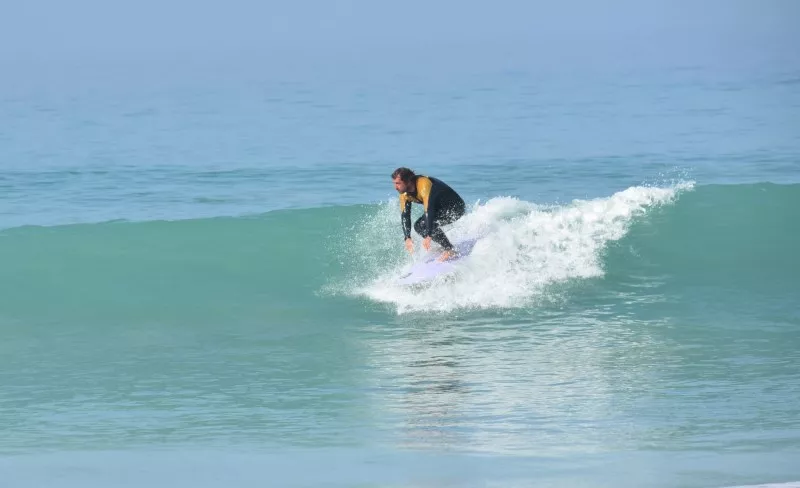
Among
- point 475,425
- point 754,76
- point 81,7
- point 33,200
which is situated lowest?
point 475,425

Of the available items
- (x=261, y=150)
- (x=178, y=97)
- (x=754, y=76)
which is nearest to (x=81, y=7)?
(x=178, y=97)

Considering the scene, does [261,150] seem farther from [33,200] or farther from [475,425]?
[475,425]

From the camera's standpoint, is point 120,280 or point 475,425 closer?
point 475,425

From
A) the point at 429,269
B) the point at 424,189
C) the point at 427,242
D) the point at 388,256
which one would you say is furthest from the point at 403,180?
the point at 388,256

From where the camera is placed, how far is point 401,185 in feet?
42.3

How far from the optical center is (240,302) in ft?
46.3

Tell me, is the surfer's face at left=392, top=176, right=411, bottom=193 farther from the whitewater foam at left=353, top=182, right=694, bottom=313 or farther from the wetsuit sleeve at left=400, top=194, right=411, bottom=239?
the whitewater foam at left=353, top=182, right=694, bottom=313

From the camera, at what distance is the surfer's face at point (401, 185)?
505 inches

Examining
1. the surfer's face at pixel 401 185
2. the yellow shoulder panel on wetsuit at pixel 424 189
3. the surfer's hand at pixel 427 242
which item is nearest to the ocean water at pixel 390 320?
the surfer's hand at pixel 427 242

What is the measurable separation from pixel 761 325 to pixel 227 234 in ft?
25.3

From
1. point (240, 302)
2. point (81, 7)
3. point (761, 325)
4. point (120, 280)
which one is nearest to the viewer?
point (761, 325)

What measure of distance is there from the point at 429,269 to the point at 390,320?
84 cm

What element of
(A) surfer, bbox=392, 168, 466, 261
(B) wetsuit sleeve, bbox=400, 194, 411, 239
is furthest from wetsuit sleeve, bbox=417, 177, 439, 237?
(B) wetsuit sleeve, bbox=400, 194, 411, 239

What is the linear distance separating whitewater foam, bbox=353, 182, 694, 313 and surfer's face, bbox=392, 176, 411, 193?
3.31ft
